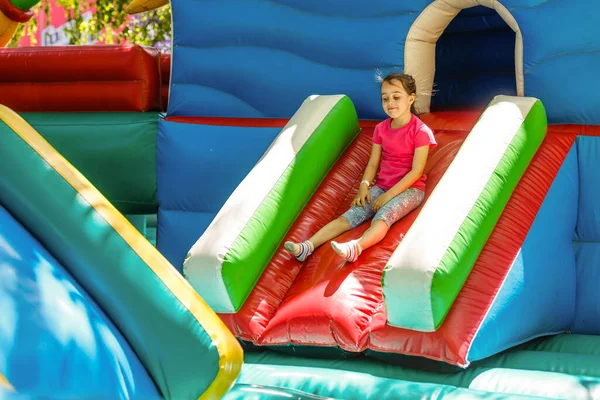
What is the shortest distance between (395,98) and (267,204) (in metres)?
0.65

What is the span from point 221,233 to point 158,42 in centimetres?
446

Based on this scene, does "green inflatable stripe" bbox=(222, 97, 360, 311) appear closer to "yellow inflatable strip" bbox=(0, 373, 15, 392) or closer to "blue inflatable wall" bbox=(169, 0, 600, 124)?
"blue inflatable wall" bbox=(169, 0, 600, 124)

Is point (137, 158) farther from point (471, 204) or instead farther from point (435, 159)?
point (471, 204)

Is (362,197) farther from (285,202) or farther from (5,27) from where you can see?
(5,27)

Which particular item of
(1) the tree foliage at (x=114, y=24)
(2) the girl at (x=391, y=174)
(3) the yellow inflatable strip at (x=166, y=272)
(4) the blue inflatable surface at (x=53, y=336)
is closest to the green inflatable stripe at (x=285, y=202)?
(2) the girl at (x=391, y=174)

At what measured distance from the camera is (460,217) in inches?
104

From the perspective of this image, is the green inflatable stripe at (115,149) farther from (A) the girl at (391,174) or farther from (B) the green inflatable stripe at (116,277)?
(B) the green inflatable stripe at (116,277)

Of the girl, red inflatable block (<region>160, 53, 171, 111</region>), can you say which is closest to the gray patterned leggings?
the girl

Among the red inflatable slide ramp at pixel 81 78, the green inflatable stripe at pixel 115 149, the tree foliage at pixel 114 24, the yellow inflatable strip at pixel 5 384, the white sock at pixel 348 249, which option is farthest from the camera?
the tree foliage at pixel 114 24

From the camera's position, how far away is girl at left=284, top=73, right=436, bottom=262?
2.96 m

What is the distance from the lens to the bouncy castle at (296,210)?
160 cm

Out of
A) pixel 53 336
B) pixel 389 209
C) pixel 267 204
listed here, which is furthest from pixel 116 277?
pixel 389 209

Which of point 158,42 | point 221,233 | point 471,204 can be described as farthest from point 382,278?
point 158,42

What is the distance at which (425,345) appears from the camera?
2.52 meters
